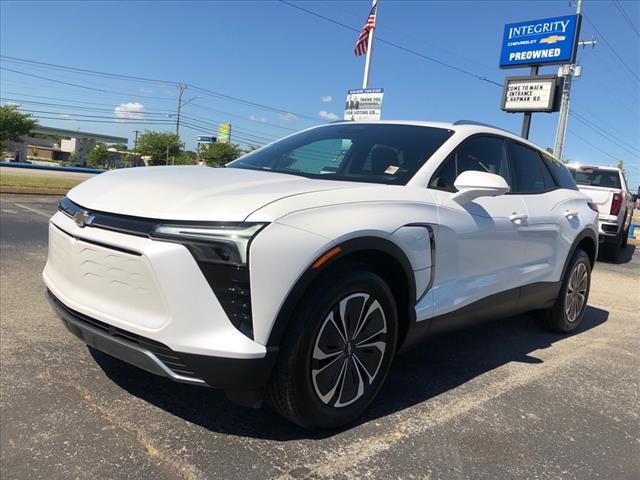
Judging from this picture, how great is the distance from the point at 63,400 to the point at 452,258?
229cm

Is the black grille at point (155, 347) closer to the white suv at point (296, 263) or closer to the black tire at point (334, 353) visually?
the white suv at point (296, 263)

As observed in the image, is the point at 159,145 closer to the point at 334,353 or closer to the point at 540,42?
the point at 540,42

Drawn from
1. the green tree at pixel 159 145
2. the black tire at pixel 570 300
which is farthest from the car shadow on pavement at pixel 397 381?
the green tree at pixel 159 145

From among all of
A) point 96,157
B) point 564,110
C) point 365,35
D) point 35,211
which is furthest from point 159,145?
point 35,211

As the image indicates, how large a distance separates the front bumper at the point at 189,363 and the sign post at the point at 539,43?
17.5 metres

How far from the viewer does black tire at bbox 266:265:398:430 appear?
7.76ft

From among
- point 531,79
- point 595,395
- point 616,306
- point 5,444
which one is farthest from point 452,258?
point 531,79

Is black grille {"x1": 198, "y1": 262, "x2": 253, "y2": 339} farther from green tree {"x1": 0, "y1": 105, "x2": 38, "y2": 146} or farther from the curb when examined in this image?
green tree {"x1": 0, "y1": 105, "x2": 38, "y2": 146}

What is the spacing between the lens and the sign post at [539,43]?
734 inches

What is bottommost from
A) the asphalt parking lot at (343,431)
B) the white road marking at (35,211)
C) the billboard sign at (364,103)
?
the asphalt parking lot at (343,431)

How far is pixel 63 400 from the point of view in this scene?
2.82 meters

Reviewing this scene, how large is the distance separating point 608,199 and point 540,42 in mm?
10978

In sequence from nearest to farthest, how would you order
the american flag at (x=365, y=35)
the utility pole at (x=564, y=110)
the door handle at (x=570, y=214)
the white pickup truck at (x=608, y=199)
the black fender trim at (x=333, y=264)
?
the black fender trim at (x=333, y=264) < the door handle at (x=570, y=214) < the white pickup truck at (x=608, y=199) < the american flag at (x=365, y=35) < the utility pole at (x=564, y=110)

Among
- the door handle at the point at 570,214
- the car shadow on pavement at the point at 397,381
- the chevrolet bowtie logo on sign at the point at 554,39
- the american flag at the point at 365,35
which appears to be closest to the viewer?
the car shadow on pavement at the point at 397,381
